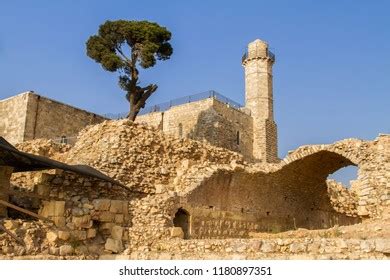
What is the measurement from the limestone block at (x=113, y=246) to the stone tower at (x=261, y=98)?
82.3 feet

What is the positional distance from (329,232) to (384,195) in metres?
4.65

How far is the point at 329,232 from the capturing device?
1184cm

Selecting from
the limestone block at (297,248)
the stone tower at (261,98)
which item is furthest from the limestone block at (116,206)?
the stone tower at (261,98)

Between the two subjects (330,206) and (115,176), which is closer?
(115,176)

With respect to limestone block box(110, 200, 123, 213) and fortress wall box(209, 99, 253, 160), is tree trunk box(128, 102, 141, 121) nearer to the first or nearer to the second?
fortress wall box(209, 99, 253, 160)

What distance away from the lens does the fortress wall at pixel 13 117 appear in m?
23.1

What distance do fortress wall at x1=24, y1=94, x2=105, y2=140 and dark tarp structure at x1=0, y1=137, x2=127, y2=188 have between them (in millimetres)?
12022

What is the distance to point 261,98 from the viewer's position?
3791 centimetres

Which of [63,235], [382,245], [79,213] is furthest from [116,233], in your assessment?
[382,245]

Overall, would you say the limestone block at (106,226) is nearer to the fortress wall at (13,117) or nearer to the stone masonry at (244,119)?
the fortress wall at (13,117)

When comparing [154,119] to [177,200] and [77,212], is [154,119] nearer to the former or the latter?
[177,200]

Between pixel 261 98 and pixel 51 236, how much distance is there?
29.4m

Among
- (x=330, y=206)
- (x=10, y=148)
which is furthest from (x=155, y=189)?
(x=330, y=206)
